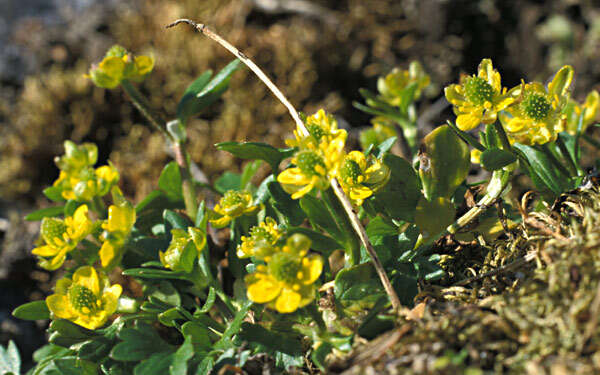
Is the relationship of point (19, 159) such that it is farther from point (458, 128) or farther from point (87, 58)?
point (458, 128)

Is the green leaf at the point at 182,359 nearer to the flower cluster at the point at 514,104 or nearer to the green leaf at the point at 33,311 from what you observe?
the green leaf at the point at 33,311

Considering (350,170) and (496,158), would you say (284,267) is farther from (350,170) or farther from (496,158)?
(496,158)

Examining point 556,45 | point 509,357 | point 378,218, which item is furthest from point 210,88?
point 556,45

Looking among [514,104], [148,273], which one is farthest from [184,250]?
[514,104]

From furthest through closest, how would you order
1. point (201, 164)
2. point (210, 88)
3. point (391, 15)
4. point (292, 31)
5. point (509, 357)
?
point (391, 15), point (292, 31), point (201, 164), point (210, 88), point (509, 357)

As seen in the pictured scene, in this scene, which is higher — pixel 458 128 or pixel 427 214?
pixel 458 128

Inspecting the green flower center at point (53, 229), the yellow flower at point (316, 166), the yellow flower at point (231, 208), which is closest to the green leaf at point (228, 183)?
the yellow flower at point (231, 208)

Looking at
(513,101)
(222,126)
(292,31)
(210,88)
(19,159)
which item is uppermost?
(292,31)

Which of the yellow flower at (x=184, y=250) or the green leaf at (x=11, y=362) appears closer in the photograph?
the yellow flower at (x=184, y=250)

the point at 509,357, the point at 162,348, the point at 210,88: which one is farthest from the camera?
the point at 210,88
